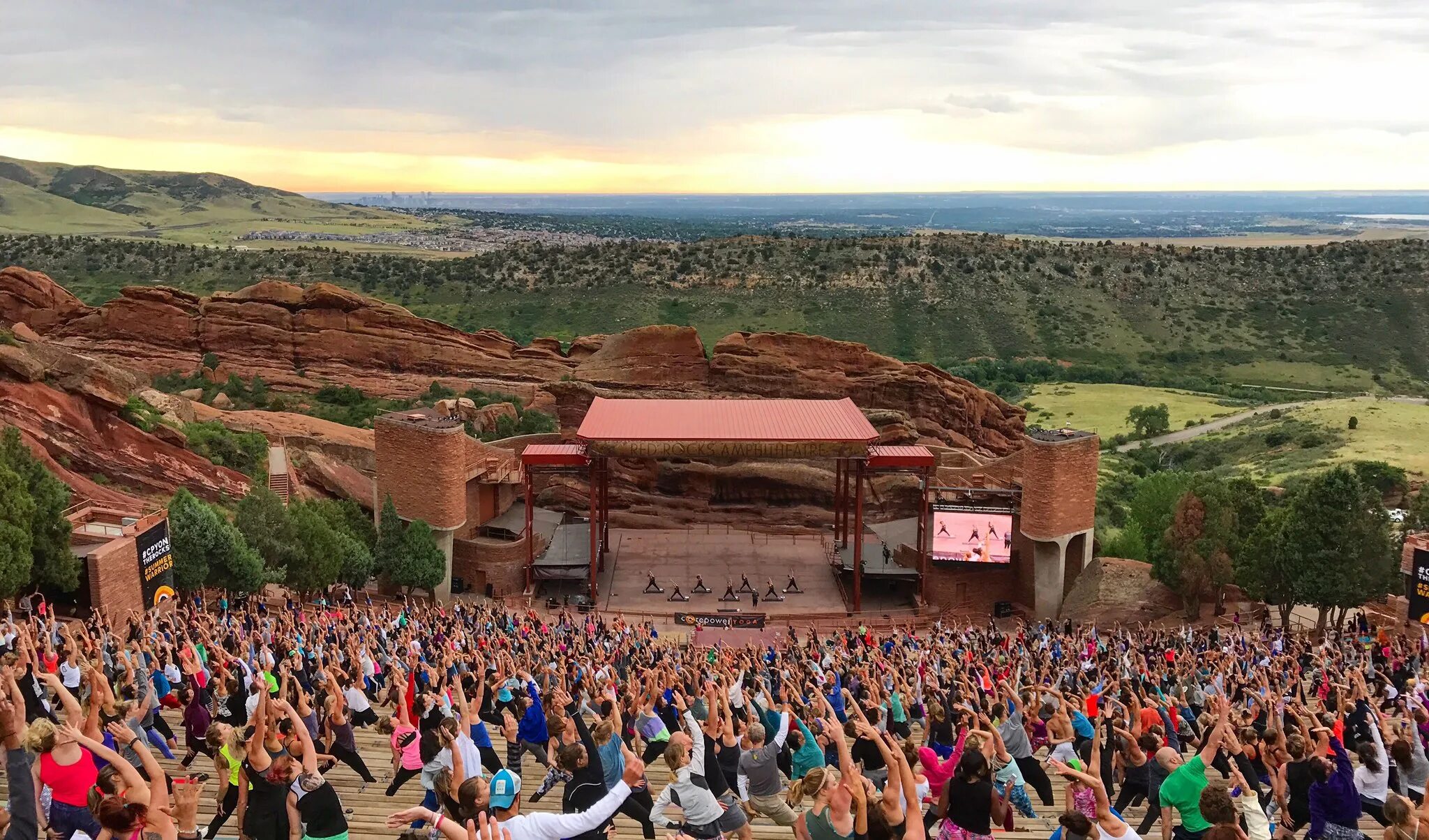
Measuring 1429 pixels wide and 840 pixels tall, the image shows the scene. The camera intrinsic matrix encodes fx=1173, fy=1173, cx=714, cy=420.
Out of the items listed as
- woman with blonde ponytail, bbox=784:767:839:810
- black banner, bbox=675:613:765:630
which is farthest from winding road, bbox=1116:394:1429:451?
woman with blonde ponytail, bbox=784:767:839:810

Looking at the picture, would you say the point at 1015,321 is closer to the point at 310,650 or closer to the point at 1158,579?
the point at 1158,579

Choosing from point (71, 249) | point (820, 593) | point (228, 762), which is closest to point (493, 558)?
point (820, 593)

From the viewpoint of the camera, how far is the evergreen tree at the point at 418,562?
39.4 metres

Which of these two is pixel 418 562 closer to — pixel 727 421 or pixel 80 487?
pixel 80 487

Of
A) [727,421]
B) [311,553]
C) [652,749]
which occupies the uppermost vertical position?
[652,749]

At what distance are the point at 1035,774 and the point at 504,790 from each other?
5.82m

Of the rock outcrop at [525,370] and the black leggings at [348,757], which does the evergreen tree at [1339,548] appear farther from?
the black leggings at [348,757]

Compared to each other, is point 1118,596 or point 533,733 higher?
point 533,733

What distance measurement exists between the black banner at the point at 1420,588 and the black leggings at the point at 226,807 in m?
30.0

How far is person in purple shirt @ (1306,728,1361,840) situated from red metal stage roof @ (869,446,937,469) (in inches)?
1229

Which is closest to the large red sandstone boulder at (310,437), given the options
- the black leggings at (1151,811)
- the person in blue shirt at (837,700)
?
the person in blue shirt at (837,700)

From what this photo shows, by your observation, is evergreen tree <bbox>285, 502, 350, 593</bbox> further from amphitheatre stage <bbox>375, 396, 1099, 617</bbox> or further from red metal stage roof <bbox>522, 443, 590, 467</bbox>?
red metal stage roof <bbox>522, 443, 590, 467</bbox>

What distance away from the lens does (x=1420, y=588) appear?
30.8m

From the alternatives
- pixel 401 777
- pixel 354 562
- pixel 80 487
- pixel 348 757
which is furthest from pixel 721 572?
pixel 401 777
